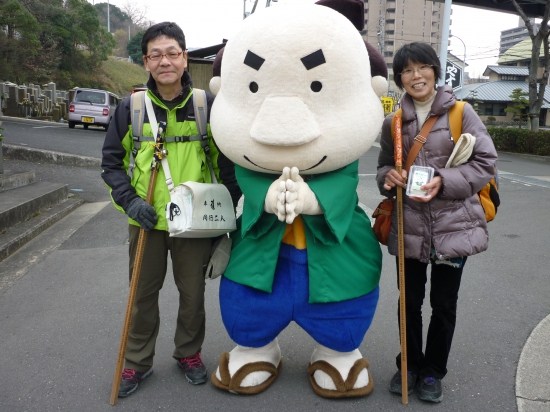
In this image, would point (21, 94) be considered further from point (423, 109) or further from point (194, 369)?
point (423, 109)

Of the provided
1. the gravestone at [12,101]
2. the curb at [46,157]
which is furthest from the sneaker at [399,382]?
the gravestone at [12,101]

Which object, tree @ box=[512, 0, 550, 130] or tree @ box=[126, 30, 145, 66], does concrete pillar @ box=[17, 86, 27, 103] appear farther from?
tree @ box=[126, 30, 145, 66]

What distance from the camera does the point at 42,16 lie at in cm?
3170

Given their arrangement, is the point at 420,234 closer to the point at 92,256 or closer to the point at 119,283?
the point at 119,283

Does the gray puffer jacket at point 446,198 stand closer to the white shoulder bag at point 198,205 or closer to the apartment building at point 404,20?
the white shoulder bag at point 198,205

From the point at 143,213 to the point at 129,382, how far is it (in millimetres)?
971

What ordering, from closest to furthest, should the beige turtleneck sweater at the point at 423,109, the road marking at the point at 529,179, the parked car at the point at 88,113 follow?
the beige turtleneck sweater at the point at 423,109, the road marking at the point at 529,179, the parked car at the point at 88,113

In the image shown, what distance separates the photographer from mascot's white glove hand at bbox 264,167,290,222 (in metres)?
2.44

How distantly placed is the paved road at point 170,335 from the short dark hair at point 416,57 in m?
1.77

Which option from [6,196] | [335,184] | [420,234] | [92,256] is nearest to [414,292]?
[420,234]

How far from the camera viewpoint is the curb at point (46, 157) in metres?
10.5

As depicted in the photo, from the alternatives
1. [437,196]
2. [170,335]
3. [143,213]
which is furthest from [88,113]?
[437,196]

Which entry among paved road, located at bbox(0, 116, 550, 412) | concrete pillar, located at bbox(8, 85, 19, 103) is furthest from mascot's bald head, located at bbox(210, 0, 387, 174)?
concrete pillar, located at bbox(8, 85, 19, 103)

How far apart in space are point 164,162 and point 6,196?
15.5 feet
